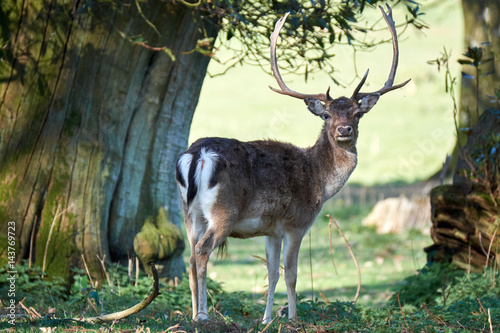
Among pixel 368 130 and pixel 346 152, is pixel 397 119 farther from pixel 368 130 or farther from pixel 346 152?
pixel 346 152

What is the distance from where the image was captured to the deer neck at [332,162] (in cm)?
693

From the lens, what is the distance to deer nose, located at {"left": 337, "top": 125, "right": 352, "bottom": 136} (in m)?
6.64

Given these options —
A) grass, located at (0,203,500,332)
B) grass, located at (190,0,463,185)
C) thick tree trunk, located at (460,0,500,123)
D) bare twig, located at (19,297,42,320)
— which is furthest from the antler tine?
grass, located at (190,0,463,185)

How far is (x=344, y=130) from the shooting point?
261 inches

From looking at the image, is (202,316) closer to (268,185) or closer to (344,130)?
(268,185)

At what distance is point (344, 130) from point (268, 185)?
94 centimetres

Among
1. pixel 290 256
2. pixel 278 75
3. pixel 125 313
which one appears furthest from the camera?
pixel 278 75

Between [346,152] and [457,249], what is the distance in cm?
260

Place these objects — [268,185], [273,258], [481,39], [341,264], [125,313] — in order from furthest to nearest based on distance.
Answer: [481,39] < [341,264] < [273,258] < [268,185] < [125,313]

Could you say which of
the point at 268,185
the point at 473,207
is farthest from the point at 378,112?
the point at 268,185

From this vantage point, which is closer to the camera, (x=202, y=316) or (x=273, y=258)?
(x=202, y=316)

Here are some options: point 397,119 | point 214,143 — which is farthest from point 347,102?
point 397,119

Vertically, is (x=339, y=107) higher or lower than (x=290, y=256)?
higher

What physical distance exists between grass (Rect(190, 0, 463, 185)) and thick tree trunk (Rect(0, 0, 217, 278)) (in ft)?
43.3
